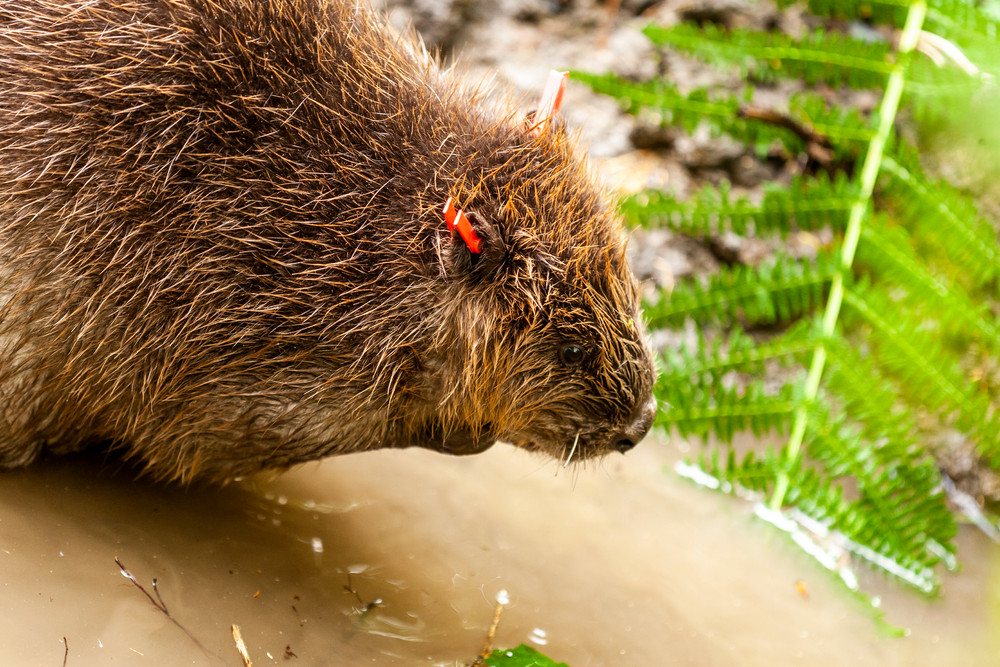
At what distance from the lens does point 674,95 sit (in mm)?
4590

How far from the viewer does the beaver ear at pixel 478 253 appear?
2768 millimetres

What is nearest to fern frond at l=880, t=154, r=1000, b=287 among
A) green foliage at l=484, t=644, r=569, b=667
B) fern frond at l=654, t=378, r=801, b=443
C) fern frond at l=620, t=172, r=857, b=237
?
fern frond at l=620, t=172, r=857, b=237

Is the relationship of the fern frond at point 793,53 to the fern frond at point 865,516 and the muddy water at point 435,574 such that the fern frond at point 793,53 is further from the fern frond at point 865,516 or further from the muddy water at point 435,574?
the muddy water at point 435,574

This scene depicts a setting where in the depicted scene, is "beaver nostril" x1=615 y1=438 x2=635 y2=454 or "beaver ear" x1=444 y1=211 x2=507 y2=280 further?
"beaver nostril" x1=615 y1=438 x2=635 y2=454

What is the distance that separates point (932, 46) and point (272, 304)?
12.3 feet

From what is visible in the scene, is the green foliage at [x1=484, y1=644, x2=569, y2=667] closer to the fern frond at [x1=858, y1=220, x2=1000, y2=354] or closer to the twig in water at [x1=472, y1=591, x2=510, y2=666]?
the twig in water at [x1=472, y1=591, x2=510, y2=666]

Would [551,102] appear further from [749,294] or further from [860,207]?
[860,207]

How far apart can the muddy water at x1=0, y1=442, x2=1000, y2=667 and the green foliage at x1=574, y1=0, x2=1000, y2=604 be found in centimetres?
27

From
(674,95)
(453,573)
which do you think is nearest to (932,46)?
(674,95)

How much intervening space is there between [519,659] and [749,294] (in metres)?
2.48

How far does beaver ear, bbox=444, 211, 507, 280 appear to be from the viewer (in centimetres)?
277

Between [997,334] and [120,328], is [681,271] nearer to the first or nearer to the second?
[997,334]

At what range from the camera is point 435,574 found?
335cm

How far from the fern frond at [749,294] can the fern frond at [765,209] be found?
0.21 metres
